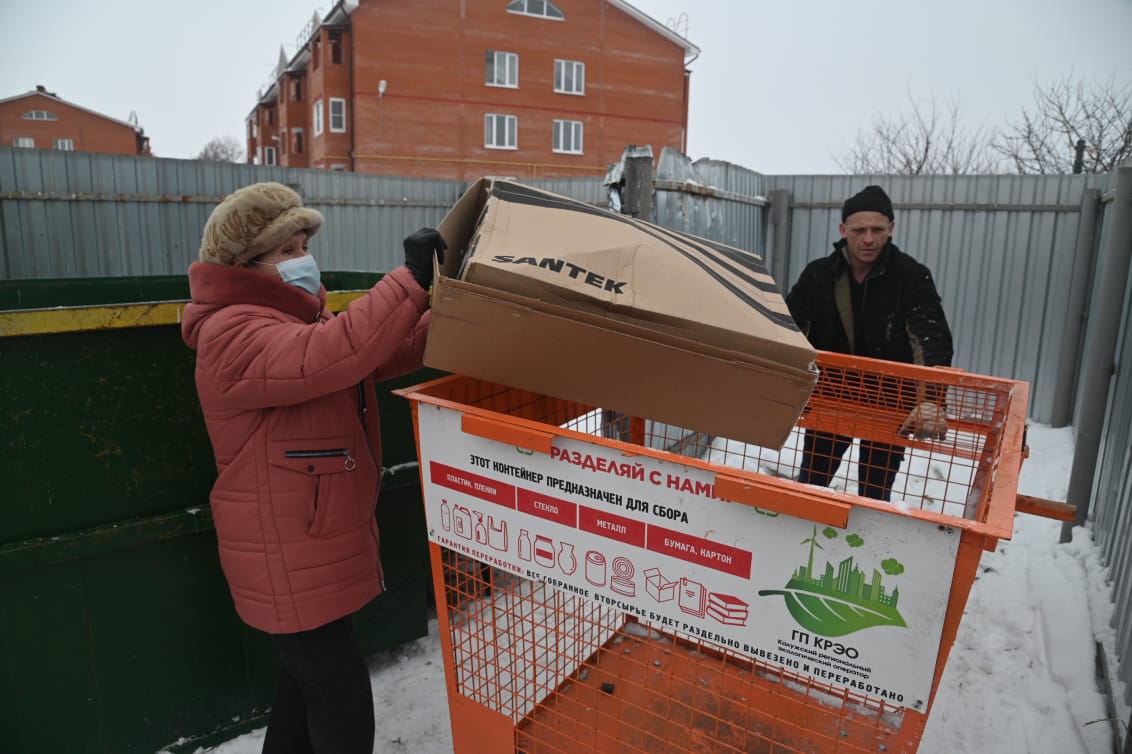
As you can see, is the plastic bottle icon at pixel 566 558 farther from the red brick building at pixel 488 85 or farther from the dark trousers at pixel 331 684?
the red brick building at pixel 488 85

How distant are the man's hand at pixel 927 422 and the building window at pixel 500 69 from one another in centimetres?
2533

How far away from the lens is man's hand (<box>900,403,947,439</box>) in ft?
7.39

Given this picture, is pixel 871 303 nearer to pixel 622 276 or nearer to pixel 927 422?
pixel 927 422

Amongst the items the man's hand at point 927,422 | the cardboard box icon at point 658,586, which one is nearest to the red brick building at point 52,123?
the man's hand at point 927,422

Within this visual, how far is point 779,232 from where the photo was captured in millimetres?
7348

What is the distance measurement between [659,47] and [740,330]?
28.7m

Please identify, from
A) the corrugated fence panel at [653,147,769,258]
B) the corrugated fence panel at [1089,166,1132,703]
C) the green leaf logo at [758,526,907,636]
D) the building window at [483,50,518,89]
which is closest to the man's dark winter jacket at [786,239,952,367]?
the corrugated fence panel at [1089,166,1132,703]

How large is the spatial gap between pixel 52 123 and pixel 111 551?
53.0 meters

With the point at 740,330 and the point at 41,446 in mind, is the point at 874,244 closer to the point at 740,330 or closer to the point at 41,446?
the point at 740,330

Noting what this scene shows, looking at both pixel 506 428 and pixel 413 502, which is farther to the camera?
pixel 413 502

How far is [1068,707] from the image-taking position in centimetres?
275

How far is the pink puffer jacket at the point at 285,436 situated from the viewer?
1.62 metres

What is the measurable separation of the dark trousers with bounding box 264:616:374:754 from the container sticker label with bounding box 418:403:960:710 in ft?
1.76

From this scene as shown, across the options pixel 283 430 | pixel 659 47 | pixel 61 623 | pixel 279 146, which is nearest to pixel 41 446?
pixel 61 623
